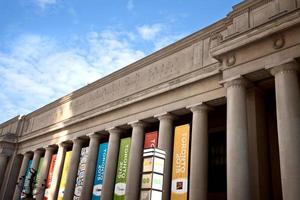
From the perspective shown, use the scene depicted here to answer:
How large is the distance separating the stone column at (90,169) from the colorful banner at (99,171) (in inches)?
24.4

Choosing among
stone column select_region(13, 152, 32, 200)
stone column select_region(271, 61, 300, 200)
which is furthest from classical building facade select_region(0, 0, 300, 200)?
stone column select_region(13, 152, 32, 200)

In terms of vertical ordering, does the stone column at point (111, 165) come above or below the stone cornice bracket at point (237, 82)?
below

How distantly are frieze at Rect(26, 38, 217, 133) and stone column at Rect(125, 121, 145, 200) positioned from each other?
3.40 meters

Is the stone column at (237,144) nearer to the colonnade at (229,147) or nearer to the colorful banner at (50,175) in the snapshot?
the colonnade at (229,147)

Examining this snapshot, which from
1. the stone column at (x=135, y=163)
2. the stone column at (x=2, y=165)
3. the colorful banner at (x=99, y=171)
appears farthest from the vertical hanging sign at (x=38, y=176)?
the stone column at (x=135, y=163)

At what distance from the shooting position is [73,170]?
30281 millimetres

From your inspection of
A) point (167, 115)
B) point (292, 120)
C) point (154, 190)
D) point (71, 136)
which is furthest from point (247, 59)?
point (71, 136)

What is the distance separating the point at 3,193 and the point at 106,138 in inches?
704

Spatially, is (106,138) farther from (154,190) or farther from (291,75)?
(154,190)

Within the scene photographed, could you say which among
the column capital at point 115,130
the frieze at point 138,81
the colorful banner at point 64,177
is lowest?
the colorful banner at point 64,177

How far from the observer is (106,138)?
31.0 m

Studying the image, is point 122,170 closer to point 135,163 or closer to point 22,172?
point 135,163

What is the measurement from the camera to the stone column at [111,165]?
25.5m

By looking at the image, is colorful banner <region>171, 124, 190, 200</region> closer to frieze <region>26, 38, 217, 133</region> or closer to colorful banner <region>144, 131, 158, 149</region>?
colorful banner <region>144, 131, 158, 149</region>
